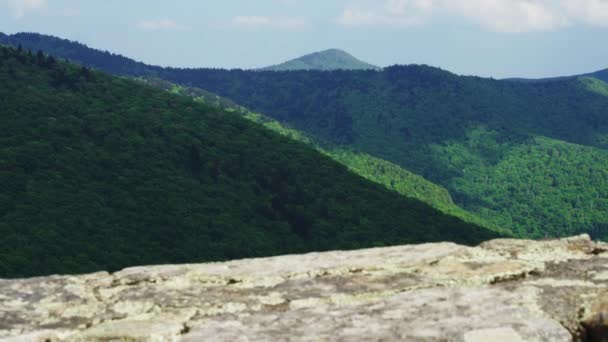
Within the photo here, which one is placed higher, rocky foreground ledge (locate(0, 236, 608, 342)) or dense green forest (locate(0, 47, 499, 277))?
rocky foreground ledge (locate(0, 236, 608, 342))

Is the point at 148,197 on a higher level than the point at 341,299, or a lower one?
lower

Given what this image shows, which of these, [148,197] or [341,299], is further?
[148,197]

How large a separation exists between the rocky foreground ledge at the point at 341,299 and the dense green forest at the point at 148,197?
373ft

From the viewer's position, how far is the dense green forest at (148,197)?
13312cm

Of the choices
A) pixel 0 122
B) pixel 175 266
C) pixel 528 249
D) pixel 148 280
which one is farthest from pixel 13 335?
pixel 0 122

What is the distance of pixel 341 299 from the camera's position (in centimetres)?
736

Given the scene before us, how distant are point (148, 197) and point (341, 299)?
158m

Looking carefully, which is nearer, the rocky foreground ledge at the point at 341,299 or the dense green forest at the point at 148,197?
the rocky foreground ledge at the point at 341,299

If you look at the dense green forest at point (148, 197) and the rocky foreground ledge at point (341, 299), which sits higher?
the rocky foreground ledge at point (341, 299)

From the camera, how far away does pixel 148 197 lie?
161 metres

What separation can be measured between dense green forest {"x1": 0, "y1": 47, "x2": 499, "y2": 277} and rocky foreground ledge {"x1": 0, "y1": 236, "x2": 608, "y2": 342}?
373ft

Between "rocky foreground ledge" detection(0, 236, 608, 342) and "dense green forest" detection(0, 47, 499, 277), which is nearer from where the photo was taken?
"rocky foreground ledge" detection(0, 236, 608, 342)

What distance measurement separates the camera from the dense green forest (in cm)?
13312

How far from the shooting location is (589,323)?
6.28 m
